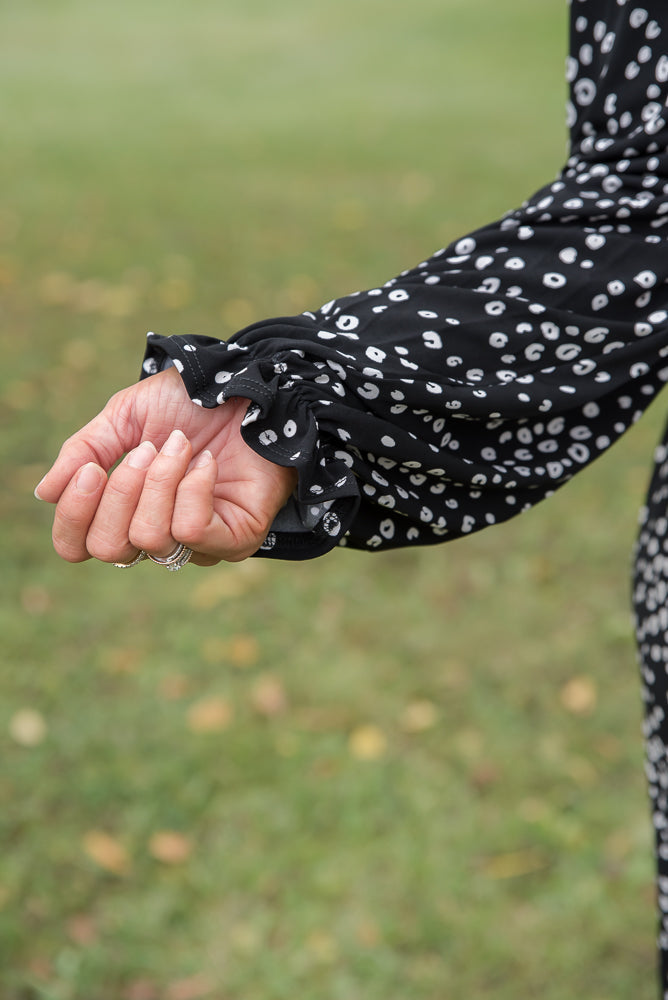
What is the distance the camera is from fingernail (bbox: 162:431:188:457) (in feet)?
3.54

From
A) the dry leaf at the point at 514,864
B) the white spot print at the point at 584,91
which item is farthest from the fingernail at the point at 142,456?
the dry leaf at the point at 514,864

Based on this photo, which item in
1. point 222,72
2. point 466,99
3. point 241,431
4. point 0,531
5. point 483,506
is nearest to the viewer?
point 241,431

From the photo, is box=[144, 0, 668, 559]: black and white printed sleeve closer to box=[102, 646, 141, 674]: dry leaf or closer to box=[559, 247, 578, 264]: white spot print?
box=[559, 247, 578, 264]: white spot print

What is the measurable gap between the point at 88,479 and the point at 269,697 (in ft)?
6.81

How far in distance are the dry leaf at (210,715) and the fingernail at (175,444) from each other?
1.99m

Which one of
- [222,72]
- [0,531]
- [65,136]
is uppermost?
[222,72]

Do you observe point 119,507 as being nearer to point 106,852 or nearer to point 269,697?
point 106,852

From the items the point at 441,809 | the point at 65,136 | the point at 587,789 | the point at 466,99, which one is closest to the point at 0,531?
the point at 441,809

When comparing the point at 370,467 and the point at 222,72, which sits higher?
the point at 222,72

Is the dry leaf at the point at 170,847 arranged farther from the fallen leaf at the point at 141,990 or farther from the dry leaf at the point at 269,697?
the dry leaf at the point at 269,697

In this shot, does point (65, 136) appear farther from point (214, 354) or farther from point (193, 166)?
point (214, 354)

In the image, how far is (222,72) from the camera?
12.9m

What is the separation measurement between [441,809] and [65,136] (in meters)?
8.24

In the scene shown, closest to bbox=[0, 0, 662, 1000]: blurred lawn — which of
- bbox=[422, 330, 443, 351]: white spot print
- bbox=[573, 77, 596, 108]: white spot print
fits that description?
bbox=[422, 330, 443, 351]: white spot print
